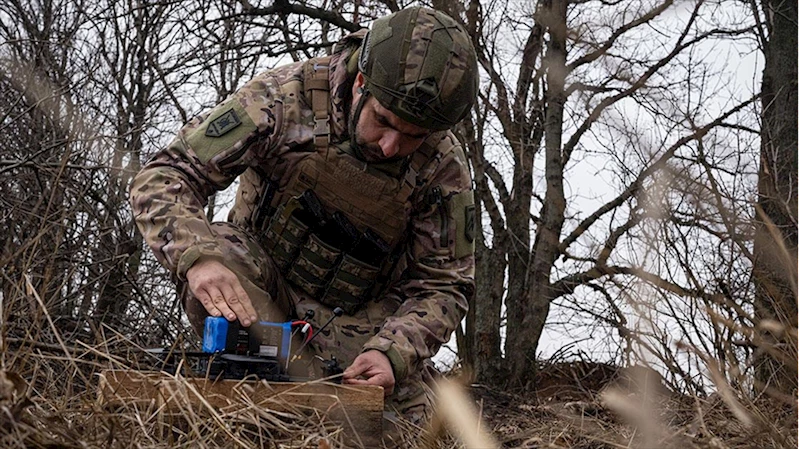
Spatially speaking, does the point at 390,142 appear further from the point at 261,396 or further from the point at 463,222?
the point at 261,396

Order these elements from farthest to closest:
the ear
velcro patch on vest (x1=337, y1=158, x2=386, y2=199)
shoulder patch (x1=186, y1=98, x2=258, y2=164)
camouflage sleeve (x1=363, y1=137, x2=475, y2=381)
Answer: camouflage sleeve (x1=363, y1=137, x2=475, y2=381) → velcro patch on vest (x1=337, y1=158, x2=386, y2=199) → the ear → shoulder patch (x1=186, y1=98, x2=258, y2=164)

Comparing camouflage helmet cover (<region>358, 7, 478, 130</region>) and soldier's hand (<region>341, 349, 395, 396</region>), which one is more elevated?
camouflage helmet cover (<region>358, 7, 478, 130</region>)

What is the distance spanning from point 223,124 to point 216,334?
3.20ft

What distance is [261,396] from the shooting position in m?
2.31

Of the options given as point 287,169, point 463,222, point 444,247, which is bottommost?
point 444,247

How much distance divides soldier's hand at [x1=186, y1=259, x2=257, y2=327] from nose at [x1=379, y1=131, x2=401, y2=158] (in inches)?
30.9

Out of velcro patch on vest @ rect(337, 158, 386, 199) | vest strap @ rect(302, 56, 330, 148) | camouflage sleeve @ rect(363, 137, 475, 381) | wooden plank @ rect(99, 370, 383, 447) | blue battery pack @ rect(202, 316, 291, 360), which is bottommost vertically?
wooden plank @ rect(99, 370, 383, 447)

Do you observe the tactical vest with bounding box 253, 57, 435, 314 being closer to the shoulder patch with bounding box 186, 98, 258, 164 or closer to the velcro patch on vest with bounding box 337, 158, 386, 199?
the velcro patch on vest with bounding box 337, 158, 386, 199

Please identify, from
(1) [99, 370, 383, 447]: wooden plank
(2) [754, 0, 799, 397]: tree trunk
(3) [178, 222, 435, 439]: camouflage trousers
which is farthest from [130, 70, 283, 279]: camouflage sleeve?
(2) [754, 0, 799, 397]: tree trunk

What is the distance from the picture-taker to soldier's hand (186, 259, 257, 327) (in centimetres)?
266

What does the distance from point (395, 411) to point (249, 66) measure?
489 cm

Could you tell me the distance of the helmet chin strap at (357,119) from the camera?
127 inches

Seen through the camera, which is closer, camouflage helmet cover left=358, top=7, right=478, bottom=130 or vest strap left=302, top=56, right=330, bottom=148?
camouflage helmet cover left=358, top=7, right=478, bottom=130

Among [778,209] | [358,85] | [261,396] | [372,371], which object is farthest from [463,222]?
[778,209]
